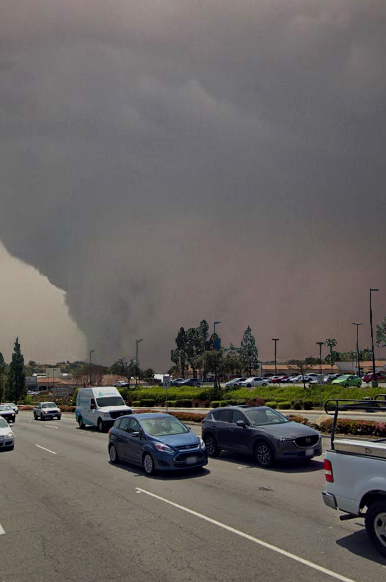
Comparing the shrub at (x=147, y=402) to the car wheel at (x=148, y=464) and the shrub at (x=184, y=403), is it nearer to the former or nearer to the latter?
the shrub at (x=184, y=403)

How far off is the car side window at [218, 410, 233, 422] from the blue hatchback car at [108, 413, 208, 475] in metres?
1.91

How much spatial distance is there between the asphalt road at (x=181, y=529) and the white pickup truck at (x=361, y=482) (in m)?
0.47

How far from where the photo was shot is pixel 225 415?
49.2 ft

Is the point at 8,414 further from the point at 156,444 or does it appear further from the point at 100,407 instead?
the point at 156,444

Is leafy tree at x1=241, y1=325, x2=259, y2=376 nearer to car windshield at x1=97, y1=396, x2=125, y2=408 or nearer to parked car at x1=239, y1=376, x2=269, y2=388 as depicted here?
parked car at x1=239, y1=376, x2=269, y2=388

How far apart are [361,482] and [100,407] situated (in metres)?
22.3

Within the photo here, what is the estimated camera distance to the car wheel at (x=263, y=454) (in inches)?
Answer: 504

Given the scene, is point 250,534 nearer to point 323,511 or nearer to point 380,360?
point 323,511

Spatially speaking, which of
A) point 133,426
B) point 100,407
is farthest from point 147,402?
point 133,426

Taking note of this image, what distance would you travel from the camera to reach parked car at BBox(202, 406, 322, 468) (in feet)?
41.2

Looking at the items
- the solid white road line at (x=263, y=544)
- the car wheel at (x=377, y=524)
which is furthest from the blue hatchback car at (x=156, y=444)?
the car wheel at (x=377, y=524)

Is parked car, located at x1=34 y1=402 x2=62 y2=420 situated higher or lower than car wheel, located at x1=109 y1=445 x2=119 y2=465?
lower

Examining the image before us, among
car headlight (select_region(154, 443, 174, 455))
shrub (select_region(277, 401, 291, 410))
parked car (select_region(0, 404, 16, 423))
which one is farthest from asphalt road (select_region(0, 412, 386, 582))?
parked car (select_region(0, 404, 16, 423))

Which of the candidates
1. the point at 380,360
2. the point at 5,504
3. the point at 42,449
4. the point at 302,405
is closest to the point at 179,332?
the point at 380,360
